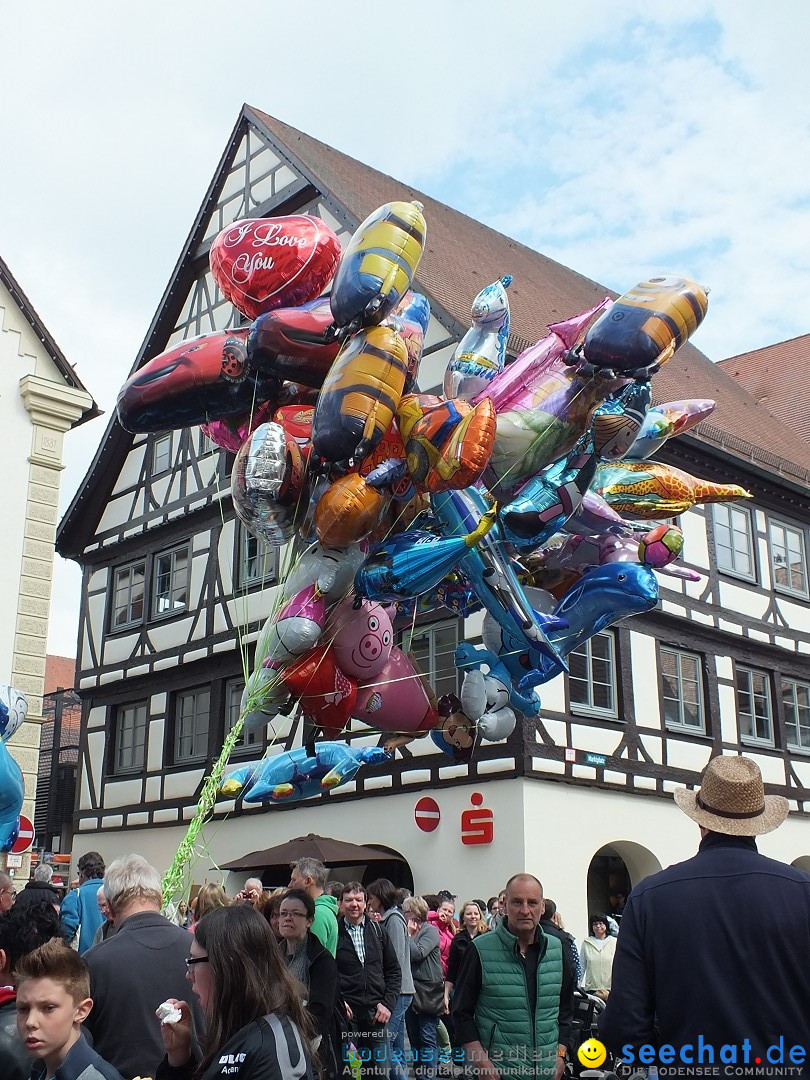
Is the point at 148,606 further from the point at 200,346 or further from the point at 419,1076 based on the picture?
the point at 200,346

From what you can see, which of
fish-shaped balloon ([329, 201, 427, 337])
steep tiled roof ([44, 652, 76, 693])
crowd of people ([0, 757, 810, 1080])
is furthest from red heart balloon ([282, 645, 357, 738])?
steep tiled roof ([44, 652, 76, 693])

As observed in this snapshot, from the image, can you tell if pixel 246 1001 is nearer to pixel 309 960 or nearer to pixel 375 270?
pixel 309 960

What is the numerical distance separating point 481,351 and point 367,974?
12.1 ft

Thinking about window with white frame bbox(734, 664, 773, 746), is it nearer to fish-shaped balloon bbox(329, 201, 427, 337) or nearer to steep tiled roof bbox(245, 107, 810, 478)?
steep tiled roof bbox(245, 107, 810, 478)

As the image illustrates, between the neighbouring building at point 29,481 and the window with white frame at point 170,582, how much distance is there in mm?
3450

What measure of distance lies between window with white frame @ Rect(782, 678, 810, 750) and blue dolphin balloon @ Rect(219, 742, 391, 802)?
509 inches

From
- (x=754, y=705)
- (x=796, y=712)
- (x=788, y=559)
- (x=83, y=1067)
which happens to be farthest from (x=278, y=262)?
(x=788, y=559)

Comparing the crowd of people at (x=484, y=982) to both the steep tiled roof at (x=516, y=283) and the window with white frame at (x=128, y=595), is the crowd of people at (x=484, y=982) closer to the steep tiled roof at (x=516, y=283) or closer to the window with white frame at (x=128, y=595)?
the steep tiled roof at (x=516, y=283)

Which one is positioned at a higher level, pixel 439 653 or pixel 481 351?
pixel 439 653

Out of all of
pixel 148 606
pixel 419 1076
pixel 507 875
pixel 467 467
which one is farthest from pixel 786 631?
pixel 467 467

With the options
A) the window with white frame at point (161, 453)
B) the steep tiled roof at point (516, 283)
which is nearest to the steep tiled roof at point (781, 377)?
the steep tiled roof at point (516, 283)

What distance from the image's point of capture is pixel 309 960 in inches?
236

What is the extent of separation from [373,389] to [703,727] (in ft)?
40.5

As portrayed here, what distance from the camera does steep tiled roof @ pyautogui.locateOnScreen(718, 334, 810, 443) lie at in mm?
23422
